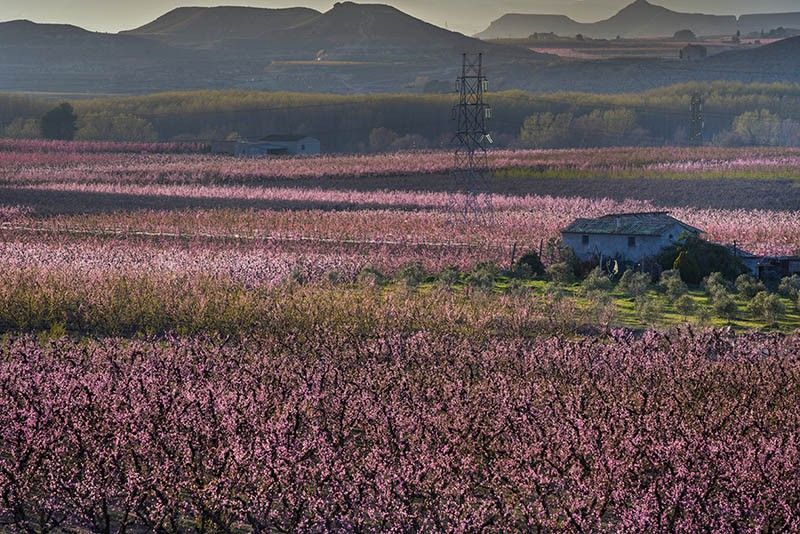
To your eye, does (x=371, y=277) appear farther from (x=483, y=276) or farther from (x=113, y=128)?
(x=113, y=128)

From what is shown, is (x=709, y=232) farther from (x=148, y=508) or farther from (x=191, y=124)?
(x=191, y=124)

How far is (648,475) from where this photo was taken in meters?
18.7

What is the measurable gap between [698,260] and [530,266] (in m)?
4.37

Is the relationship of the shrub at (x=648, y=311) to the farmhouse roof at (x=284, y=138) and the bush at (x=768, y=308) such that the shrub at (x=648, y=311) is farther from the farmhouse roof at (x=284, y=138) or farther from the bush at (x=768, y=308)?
the farmhouse roof at (x=284, y=138)

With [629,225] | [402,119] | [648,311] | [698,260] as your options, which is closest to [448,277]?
[648,311]

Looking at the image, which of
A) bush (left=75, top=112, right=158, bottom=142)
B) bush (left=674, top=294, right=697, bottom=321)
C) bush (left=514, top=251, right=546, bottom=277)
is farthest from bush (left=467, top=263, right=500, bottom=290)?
bush (left=75, top=112, right=158, bottom=142)

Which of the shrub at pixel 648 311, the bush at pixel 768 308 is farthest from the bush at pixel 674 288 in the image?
the bush at pixel 768 308

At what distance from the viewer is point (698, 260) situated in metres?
38.9

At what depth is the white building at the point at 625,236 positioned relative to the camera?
40.4 m

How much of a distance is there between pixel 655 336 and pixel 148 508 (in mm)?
12959

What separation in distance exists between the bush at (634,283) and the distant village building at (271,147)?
253 ft

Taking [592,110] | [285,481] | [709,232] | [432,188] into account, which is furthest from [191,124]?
[285,481]

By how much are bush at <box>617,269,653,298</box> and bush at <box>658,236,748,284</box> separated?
153 centimetres

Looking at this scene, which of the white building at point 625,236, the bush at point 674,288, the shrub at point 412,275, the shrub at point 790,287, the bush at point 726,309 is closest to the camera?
the bush at point 726,309
